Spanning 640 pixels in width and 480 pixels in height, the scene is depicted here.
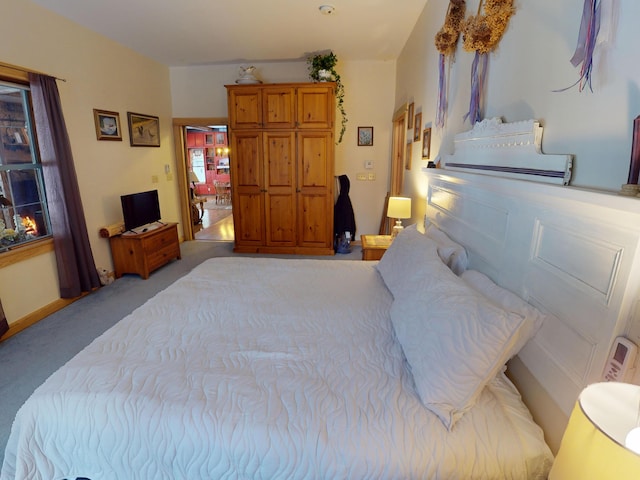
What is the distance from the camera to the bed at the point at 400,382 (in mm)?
878

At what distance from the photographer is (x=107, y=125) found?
3680 millimetres

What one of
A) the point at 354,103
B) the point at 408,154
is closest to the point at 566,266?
the point at 408,154

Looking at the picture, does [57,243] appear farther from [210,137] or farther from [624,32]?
[210,137]

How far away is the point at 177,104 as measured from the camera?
4.96 metres

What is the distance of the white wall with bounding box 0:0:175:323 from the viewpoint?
2713mm

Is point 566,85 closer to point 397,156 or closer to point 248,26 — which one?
point 248,26

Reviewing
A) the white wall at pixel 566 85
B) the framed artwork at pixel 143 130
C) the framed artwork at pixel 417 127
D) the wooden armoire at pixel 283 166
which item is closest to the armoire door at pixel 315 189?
the wooden armoire at pixel 283 166

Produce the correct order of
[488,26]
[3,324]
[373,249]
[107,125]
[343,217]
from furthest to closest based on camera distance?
[343,217] < [107,125] < [373,249] < [3,324] < [488,26]

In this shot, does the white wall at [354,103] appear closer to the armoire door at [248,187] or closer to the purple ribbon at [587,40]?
the armoire door at [248,187]

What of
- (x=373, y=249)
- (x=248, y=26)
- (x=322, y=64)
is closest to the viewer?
(x=373, y=249)

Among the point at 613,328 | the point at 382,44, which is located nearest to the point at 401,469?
the point at 613,328

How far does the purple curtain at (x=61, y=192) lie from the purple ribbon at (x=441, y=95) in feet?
10.6

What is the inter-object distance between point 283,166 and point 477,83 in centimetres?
305

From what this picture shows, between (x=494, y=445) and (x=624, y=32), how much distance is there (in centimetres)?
111
